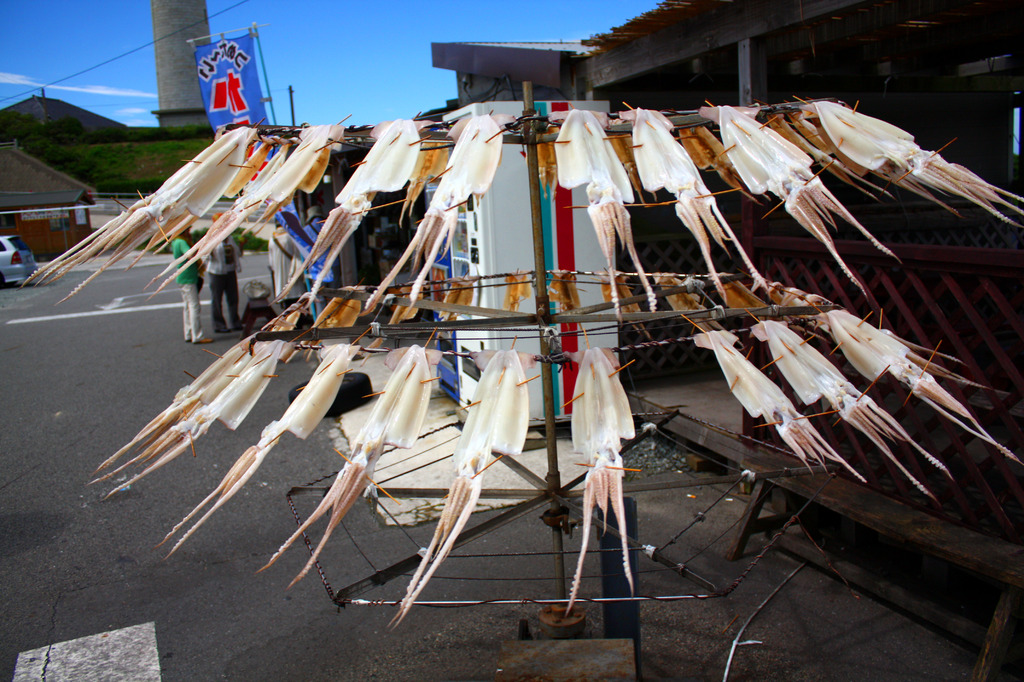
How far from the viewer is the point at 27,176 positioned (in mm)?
39562

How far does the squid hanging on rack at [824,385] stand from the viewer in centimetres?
204

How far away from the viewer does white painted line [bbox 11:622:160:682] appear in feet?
12.0

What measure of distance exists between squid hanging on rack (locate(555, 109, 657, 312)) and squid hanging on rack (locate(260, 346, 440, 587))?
671mm

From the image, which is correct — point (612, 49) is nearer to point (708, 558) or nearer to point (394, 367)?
point (708, 558)

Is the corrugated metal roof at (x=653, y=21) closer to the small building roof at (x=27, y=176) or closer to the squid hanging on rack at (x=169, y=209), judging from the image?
the squid hanging on rack at (x=169, y=209)

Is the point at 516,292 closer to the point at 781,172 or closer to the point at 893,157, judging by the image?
the point at 781,172

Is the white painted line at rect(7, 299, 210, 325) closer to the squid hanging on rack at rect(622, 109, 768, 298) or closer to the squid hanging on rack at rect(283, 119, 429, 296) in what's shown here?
the squid hanging on rack at rect(283, 119, 429, 296)

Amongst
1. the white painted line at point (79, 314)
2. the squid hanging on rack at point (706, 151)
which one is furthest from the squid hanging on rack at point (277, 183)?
the white painted line at point (79, 314)

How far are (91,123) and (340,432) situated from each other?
234 ft

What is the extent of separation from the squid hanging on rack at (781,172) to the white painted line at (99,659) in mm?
3806

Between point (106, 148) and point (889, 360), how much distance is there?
55.5 metres

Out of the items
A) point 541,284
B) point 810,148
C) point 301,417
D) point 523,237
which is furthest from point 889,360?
point 523,237

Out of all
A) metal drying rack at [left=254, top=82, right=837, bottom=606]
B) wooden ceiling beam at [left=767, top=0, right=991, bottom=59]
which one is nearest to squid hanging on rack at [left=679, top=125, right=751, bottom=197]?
metal drying rack at [left=254, top=82, right=837, bottom=606]

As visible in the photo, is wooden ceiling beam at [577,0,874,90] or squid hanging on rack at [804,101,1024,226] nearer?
squid hanging on rack at [804,101,1024,226]
